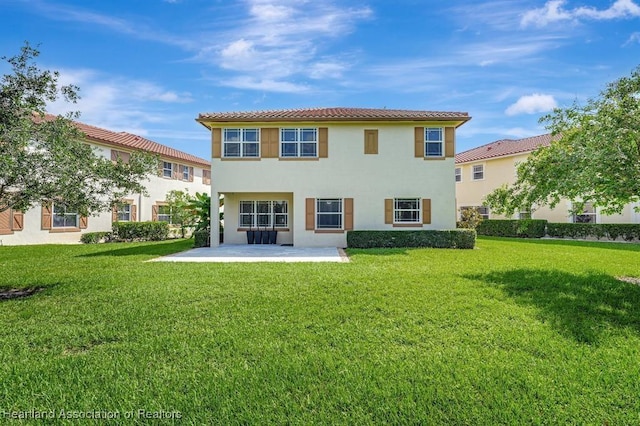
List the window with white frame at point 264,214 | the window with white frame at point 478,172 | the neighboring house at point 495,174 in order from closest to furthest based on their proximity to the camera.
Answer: the window with white frame at point 264,214 → the neighboring house at point 495,174 → the window with white frame at point 478,172

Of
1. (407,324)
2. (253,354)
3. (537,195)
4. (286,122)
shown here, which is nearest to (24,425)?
(253,354)

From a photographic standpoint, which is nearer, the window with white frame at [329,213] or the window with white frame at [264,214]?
the window with white frame at [329,213]

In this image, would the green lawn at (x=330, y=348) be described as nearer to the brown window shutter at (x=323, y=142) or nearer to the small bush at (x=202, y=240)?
the small bush at (x=202, y=240)

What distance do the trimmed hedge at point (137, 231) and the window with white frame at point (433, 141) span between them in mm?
17128

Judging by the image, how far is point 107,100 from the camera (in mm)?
13211

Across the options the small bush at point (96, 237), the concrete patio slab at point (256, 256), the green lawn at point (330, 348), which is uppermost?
the small bush at point (96, 237)

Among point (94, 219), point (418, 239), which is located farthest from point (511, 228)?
point (94, 219)

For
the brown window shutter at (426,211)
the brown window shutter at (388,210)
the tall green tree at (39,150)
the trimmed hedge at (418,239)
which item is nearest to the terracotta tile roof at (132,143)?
the tall green tree at (39,150)

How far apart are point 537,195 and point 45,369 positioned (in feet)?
32.6

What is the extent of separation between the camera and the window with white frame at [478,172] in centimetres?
2729

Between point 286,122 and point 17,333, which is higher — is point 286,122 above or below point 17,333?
above

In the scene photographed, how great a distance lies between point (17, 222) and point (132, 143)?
8.32 meters

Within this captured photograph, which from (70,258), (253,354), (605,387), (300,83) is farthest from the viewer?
(300,83)

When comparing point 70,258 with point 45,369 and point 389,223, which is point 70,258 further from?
point 389,223
